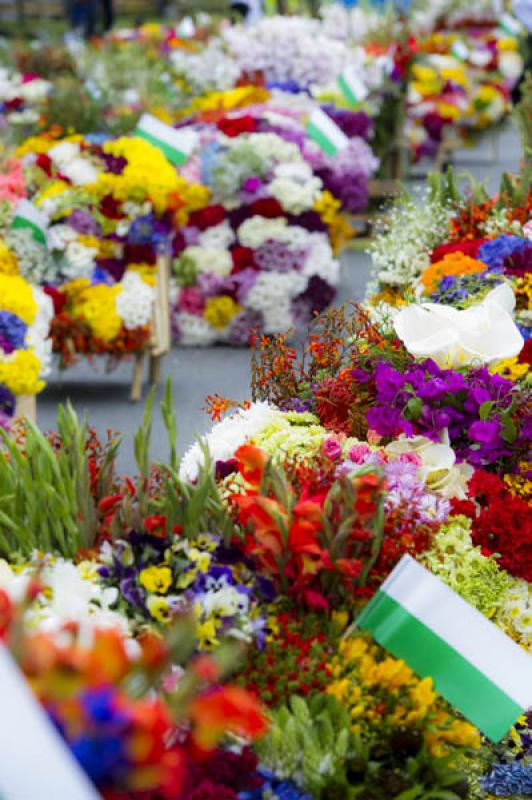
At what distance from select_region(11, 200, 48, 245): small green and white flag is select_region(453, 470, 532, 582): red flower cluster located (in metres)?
3.88

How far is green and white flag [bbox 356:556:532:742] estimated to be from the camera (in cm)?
236

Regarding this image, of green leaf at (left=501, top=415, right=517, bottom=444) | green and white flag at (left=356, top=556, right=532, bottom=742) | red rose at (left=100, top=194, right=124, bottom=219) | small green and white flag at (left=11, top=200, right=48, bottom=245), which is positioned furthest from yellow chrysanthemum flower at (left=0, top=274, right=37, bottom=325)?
green and white flag at (left=356, top=556, right=532, bottom=742)

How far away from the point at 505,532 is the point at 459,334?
629 mm

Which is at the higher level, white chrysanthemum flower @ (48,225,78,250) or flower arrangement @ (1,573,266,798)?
flower arrangement @ (1,573,266,798)

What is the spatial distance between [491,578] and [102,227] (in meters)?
4.89

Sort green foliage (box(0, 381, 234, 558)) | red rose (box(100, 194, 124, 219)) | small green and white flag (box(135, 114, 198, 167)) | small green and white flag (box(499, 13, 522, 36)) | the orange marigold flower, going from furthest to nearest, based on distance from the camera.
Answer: small green and white flag (box(499, 13, 522, 36))
small green and white flag (box(135, 114, 198, 167))
red rose (box(100, 194, 124, 219))
the orange marigold flower
green foliage (box(0, 381, 234, 558))

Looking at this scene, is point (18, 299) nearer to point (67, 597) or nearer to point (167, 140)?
point (167, 140)

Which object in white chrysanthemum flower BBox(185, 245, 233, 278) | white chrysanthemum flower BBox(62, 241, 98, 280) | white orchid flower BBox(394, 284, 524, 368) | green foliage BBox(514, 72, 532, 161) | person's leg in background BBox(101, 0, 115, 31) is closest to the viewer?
white orchid flower BBox(394, 284, 524, 368)

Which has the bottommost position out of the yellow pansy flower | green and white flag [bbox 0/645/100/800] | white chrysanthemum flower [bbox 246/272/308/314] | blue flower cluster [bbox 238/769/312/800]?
white chrysanthemum flower [bbox 246/272/308/314]

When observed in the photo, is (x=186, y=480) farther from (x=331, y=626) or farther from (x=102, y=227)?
(x=102, y=227)

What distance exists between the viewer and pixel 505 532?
10.4 feet

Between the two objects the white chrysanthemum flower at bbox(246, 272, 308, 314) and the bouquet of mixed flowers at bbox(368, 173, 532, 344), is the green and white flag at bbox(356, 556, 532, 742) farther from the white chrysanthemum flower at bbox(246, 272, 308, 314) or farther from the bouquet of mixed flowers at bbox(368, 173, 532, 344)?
the white chrysanthemum flower at bbox(246, 272, 308, 314)

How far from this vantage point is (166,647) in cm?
161

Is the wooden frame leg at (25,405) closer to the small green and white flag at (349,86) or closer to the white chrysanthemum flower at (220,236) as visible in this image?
the white chrysanthemum flower at (220,236)
